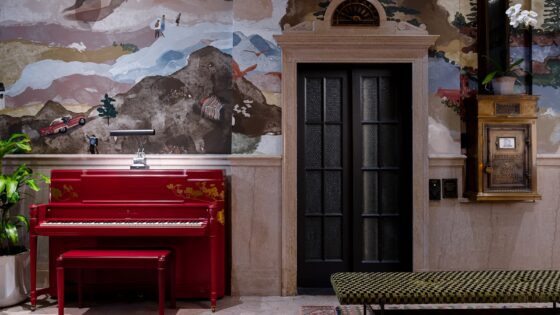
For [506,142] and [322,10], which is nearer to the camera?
[506,142]

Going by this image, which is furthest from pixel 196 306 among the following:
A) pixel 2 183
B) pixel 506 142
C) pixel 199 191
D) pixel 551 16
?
pixel 551 16

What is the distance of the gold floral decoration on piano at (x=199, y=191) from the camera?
4.98m

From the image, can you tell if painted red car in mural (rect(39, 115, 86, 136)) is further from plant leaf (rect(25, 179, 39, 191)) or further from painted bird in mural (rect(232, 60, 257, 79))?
painted bird in mural (rect(232, 60, 257, 79))

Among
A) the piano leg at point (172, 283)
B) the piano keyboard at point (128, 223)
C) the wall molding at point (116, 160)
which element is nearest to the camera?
the piano keyboard at point (128, 223)

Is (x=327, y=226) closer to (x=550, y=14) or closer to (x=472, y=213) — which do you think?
(x=472, y=213)

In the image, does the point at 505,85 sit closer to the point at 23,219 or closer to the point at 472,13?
the point at 472,13

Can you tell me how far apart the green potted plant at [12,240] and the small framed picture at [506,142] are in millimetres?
4562

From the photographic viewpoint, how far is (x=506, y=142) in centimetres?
510

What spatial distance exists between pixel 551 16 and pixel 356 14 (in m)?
2.06

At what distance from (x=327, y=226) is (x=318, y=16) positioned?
7.33ft

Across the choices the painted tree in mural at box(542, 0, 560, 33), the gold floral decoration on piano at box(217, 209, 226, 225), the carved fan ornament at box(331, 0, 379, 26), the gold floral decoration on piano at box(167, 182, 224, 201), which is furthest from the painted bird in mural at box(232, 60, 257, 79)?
the painted tree in mural at box(542, 0, 560, 33)

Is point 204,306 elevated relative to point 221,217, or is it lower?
lower

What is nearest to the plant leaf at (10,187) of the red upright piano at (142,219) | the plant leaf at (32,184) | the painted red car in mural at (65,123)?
the plant leaf at (32,184)

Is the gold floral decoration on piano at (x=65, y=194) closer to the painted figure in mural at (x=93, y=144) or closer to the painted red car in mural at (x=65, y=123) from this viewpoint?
the painted figure in mural at (x=93, y=144)
